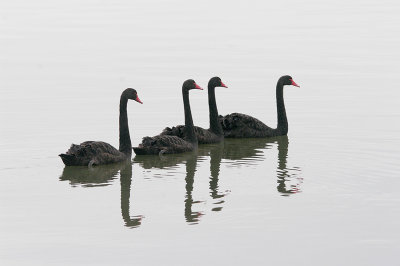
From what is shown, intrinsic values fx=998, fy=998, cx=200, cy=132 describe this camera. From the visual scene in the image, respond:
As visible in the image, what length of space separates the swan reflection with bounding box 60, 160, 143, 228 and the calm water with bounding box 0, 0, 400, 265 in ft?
0.09

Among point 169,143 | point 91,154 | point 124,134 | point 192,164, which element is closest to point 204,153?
point 169,143

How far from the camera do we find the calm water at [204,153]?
9.59 meters

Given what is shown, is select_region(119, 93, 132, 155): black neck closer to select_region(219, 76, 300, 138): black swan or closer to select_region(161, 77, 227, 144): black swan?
select_region(161, 77, 227, 144): black swan

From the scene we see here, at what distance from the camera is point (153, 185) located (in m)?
12.1

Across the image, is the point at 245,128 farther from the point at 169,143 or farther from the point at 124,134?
the point at 124,134

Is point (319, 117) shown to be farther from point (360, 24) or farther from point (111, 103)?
point (360, 24)

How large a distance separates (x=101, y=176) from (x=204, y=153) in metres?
2.38

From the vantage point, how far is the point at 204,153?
1469 cm

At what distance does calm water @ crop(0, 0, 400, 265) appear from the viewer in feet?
31.5

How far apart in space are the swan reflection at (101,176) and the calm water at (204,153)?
3 centimetres

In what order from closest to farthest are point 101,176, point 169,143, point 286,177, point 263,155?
1. point 286,177
2. point 101,176
3. point 169,143
4. point 263,155

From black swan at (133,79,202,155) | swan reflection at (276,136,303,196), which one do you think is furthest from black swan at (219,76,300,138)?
black swan at (133,79,202,155)

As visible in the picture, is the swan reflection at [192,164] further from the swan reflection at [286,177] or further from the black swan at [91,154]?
the swan reflection at [286,177]

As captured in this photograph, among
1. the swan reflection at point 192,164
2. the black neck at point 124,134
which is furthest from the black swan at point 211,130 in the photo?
the black neck at point 124,134
